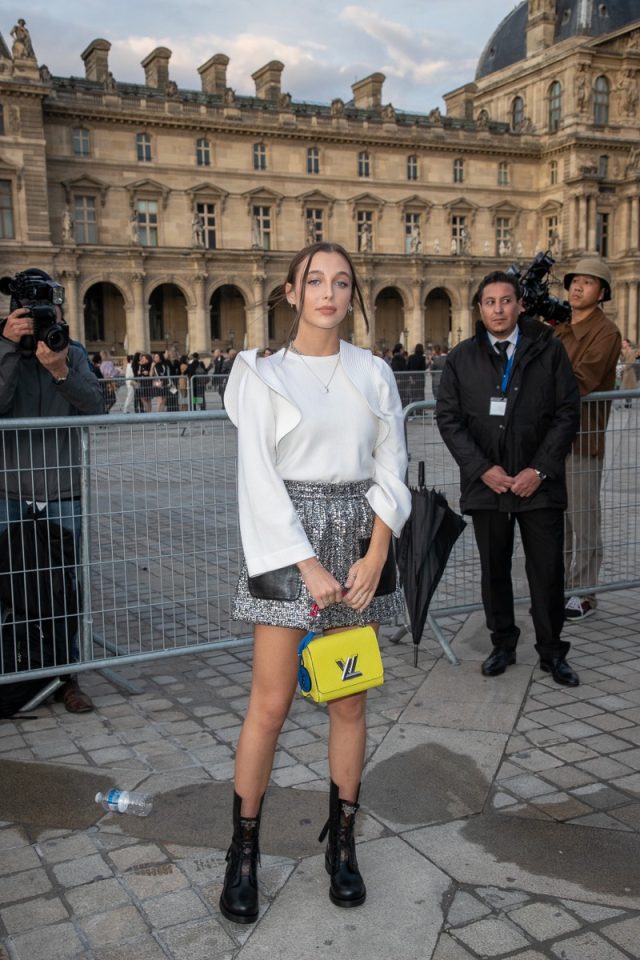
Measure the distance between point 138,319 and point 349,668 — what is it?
41.6 meters

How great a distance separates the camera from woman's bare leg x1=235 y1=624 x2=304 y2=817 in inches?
104

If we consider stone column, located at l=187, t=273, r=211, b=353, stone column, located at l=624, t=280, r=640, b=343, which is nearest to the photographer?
stone column, located at l=187, t=273, r=211, b=353

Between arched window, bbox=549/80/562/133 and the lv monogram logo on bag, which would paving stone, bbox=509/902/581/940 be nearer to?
the lv monogram logo on bag

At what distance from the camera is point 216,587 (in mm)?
5172

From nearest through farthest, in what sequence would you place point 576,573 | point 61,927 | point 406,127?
point 61,927 → point 576,573 → point 406,127

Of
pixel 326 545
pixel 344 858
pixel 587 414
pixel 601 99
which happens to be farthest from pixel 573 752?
pixel 601 99

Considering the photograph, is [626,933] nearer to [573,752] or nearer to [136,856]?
[573,752]

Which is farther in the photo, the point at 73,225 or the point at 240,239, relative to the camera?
the point at 240,239

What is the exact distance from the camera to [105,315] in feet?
148

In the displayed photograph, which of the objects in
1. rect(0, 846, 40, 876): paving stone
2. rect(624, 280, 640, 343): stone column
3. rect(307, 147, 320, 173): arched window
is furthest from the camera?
rect(624, 280, 640, 343): stone column

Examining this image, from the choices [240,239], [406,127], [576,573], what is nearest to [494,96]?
[406,127]

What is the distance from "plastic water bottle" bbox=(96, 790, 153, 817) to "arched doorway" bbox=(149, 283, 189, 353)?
4364cm

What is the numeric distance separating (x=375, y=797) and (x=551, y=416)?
2.17 metres

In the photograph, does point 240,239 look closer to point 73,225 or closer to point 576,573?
point 73,225
